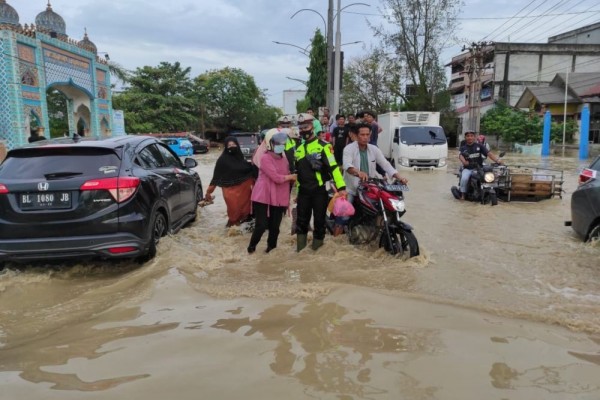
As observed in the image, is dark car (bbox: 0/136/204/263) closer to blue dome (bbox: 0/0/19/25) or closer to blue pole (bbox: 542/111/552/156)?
blue dome (bbox: 0/0/19/25)

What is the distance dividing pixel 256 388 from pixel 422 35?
38.7 metres

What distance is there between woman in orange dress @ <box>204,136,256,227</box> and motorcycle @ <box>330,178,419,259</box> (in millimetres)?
1873

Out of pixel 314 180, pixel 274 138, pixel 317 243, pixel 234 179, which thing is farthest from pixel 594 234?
pixel 234 179

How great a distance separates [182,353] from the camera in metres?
3.35

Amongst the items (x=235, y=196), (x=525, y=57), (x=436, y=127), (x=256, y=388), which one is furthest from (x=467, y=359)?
(x=525, y=57)

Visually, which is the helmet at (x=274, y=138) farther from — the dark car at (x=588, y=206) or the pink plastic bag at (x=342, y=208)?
the dark car at (x=588, y=206)

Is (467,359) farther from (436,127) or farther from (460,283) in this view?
(436,127)

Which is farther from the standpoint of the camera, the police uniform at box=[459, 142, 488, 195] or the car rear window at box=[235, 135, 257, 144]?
the car rear window at box=[235, 135, 257, 144]

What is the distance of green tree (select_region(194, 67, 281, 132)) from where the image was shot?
4997 centimetres

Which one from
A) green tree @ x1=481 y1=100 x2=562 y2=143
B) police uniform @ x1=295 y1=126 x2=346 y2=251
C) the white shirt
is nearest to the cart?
the white shirt

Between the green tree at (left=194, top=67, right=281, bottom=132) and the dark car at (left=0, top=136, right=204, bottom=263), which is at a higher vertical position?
the green tree at (left=194, top=67, right=281, bottom=132)

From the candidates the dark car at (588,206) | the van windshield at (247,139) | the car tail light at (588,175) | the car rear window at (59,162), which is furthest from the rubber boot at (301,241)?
the van windshield at (247,139)

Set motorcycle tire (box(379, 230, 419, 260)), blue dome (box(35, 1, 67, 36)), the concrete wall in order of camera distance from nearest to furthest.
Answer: motorcycle tire (box(379, 230, 419, 260)), blue dome (box(35, 1, 67, 36)), the concrete wall

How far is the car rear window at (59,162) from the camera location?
→ 197 inches
